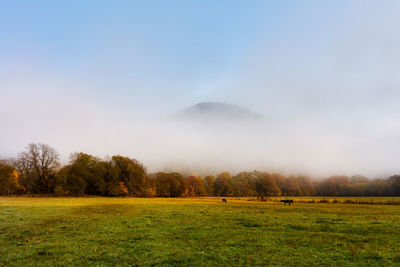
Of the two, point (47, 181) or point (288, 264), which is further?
point (47, 181)

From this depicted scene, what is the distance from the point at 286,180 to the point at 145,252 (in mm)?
162530

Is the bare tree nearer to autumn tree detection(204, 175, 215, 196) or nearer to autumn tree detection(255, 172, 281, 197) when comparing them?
autumn tree detection(204, 175, 215, 196)

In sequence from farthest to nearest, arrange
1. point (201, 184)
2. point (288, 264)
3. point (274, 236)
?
point (201, 184) → point (274, 236) → point (288, 264)

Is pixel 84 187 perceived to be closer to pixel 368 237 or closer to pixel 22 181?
pixel 22 181

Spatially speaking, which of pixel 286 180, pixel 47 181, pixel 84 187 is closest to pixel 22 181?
pixel 47 181

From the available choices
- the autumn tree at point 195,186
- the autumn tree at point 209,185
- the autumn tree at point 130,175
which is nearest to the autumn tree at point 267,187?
the autumn tree at point 209,185

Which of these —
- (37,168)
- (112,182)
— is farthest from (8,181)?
(112,182)

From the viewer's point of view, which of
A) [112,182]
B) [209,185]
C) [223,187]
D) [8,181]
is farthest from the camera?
[209,185]

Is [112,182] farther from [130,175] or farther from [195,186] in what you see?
[195,186]

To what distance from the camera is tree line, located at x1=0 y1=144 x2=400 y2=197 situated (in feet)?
317

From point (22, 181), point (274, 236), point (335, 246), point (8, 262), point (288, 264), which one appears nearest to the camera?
point (288, 264)

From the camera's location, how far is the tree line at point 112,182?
3807 inches

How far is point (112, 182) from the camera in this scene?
10581 cm

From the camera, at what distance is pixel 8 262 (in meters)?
12.4
